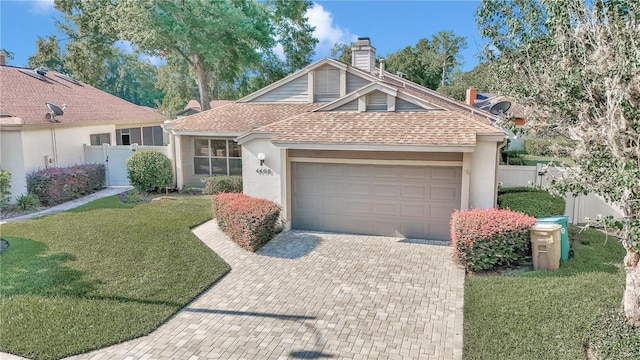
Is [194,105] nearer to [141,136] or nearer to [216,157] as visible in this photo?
[141,136]

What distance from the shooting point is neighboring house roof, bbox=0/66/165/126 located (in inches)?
651

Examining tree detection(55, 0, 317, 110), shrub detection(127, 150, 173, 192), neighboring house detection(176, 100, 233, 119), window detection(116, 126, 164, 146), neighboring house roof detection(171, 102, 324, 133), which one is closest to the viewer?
neighboring house roof detection(171, 102, 324, 133)

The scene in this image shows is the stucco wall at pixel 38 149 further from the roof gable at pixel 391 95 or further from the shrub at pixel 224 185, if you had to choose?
the roof gable at pixel 391 95

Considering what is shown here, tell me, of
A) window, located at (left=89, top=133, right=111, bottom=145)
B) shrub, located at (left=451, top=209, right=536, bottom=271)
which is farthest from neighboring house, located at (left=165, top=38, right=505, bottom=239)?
window, located at (left=89, top=133, right=111, bottom=145)

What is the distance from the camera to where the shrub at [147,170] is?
1767cm

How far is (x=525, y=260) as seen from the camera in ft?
31.5

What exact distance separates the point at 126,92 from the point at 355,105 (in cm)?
6671

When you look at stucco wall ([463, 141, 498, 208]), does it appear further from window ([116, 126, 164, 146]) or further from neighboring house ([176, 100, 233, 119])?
neighboring house ([176, 100, 233, 119])

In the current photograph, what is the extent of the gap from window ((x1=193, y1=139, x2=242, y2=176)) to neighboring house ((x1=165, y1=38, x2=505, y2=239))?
5.44 metres

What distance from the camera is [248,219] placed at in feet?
36.7

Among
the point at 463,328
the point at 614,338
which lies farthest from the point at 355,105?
the point at 614,338

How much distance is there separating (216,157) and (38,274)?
33.5ft

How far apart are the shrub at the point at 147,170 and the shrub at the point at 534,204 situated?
12.9 metres

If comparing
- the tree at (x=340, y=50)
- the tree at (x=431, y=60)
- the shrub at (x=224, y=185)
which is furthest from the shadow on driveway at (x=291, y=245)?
the tree at (x=340, y=50)
